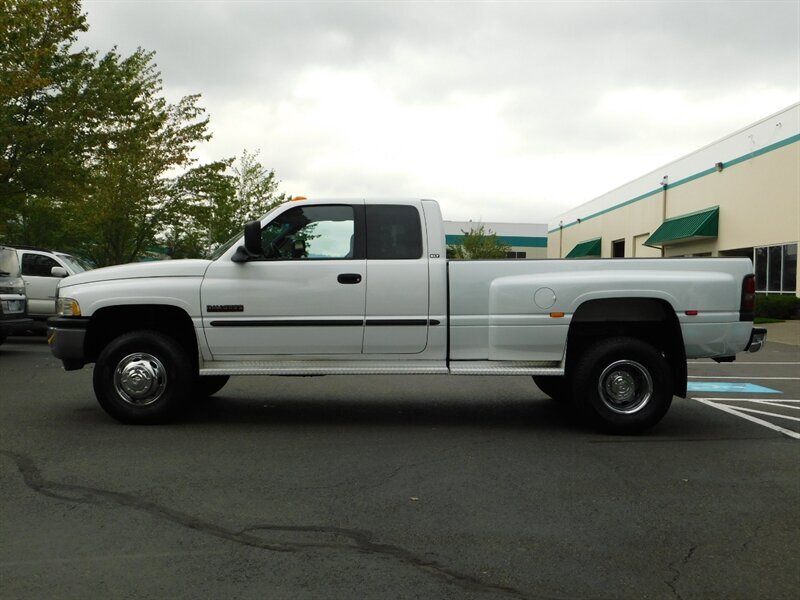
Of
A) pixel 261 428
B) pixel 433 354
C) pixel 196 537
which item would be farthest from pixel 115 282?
pixel 196 537

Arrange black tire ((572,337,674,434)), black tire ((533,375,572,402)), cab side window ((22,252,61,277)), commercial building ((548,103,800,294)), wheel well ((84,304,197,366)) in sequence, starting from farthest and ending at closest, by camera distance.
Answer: commercial building ((548,103,800,294)) < cab side window ((22,252,61,277)) < black tire ((533,375,572,402)) < wheel well ((84,304,197,366)) < black tire ((572,337,674,434))

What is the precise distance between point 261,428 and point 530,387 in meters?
4.36

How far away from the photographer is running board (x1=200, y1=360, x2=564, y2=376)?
7613mm

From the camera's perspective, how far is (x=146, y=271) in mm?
7746

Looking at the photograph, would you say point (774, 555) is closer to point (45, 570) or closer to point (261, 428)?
point (45, 570)

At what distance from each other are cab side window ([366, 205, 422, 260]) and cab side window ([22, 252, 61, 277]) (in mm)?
11648

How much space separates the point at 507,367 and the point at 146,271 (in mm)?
3495

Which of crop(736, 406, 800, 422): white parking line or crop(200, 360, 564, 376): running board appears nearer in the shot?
crop(200, 360, 564, 376): running board

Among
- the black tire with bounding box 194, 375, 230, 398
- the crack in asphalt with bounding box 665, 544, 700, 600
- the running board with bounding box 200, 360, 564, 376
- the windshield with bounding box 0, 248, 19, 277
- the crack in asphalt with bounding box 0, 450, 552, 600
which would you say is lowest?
the crack in asphalt with bounding box 0, 450, 552, 600

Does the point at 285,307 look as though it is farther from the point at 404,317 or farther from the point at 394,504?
the point at 394,504

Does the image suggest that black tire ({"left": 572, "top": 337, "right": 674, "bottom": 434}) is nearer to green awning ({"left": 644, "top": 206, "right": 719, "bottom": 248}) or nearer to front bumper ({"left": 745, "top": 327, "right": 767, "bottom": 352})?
front bumper ({"left": 745, "top": 327, "right": 767, "bottom": 352})

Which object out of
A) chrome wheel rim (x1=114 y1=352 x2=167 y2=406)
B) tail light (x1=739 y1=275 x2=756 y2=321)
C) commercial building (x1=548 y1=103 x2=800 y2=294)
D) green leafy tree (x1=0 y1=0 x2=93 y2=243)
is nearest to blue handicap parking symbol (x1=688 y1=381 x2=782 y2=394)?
tail light (x1=739 y1=275 x2=756 y2=321)

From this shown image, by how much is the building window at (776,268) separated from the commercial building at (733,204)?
31 mm

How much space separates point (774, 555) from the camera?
4.32m
